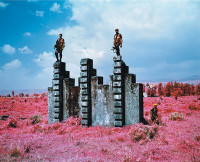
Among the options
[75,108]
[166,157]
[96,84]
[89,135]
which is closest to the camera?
[166,157]

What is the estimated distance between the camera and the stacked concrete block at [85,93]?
12.0 metres

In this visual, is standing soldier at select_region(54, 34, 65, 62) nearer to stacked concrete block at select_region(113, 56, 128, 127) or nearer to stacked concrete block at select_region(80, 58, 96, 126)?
stacked concrete block at select_region(80, 58, 96, 126)

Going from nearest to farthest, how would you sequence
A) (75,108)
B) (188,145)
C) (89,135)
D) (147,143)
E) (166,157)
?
(166,157)
(188,145)
(147,143)
(89,135)
(75,108)

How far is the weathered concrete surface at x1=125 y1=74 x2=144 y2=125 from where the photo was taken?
10.7 metres

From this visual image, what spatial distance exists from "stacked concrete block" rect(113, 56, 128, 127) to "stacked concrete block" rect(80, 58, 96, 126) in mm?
2172

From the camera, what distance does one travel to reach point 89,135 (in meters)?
9.99

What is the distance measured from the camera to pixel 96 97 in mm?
12047

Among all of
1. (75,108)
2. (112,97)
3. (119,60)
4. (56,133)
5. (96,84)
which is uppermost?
(119,60)

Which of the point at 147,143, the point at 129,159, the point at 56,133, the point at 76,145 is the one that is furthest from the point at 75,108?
the point at 129,159

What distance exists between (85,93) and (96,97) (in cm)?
91

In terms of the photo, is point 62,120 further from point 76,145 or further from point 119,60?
point 119,60

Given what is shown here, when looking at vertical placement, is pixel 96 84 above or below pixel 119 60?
below

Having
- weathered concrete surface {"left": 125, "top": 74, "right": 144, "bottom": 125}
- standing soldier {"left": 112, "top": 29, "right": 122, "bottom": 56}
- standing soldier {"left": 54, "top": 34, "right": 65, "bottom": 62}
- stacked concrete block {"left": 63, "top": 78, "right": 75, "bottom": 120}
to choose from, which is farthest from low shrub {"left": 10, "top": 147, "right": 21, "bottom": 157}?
standing soldier {"left": 54, "top": 34, "right": 65, "bottom": 62}

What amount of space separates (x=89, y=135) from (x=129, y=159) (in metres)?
4.49
